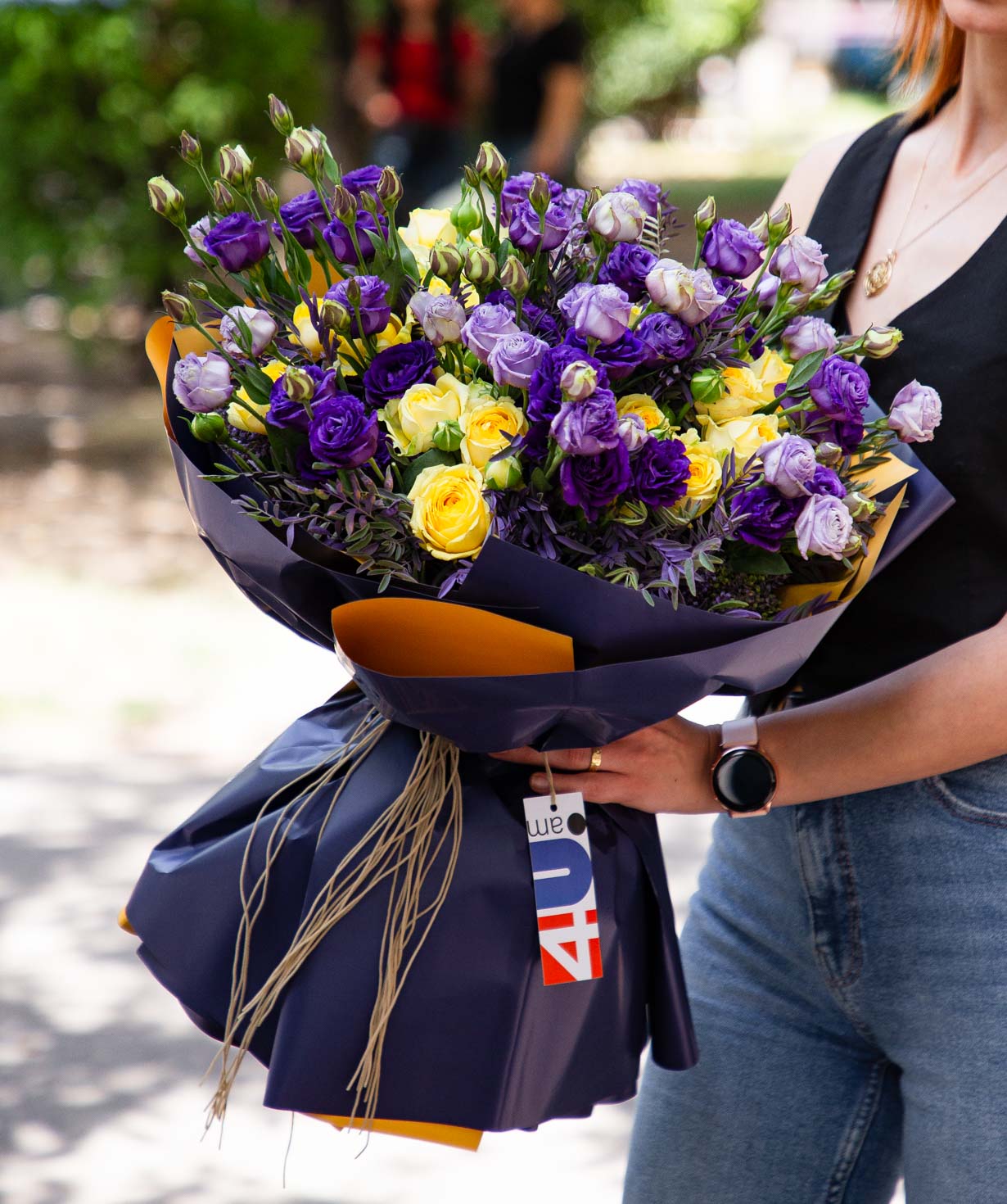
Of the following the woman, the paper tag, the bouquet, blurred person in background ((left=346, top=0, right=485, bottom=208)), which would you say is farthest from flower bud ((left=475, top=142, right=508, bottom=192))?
blurred person in background ((left=346, top=0, right=485, bottom=208))

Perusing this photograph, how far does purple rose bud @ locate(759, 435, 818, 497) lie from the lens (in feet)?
3.89

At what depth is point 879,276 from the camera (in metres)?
1.58

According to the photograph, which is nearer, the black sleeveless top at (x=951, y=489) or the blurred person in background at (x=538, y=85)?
the black sleeveless top at (x=951, y=489)

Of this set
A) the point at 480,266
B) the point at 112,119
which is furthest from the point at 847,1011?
the point at 112,119

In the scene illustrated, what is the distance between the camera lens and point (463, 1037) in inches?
52.4

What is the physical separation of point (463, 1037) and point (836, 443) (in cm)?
65

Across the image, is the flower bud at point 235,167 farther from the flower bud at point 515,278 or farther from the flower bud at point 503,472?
the flower bud at point 503,472

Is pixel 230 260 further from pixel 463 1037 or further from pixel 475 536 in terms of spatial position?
pixel 463 1037

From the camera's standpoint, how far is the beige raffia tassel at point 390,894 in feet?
4.30

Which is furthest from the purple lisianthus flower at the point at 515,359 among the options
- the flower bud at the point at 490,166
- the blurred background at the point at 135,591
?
the blurred background at the point at 135,591

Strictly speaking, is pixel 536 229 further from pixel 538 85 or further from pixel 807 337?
pixel 538 85

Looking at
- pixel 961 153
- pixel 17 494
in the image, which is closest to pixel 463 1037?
pixel 961 153

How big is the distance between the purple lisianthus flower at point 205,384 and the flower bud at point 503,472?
0.82 feet

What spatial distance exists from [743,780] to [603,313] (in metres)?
0.52
